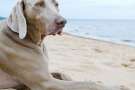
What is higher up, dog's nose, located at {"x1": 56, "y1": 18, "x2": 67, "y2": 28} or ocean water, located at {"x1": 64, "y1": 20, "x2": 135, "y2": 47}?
dog's nose, located at {"x1": 56, "y1": 18, "x2": 67, "y2": 28}

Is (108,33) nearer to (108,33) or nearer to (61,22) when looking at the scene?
(108,33)

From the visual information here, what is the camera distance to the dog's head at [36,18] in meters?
2.82

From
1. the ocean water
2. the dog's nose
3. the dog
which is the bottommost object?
the ocean water

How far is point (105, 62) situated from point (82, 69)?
1045 mm

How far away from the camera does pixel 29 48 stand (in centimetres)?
304

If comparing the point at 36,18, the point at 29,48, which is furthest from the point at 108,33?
the point at 36,18

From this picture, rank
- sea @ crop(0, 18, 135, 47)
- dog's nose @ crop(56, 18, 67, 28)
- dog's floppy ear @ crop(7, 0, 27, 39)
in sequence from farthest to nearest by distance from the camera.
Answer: sea @ crop(0, 18, 135, 47)
dog's floppy ear @ crop(7, 0, 27, 39)
dog's nose @ crop(56, 18, 67, 28)

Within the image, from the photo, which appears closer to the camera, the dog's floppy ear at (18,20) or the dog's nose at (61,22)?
the dog's nose at (61,22)

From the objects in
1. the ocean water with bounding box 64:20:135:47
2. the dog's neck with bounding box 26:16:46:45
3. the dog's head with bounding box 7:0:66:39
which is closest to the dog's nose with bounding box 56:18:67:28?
the dog's head with bounding box 7:0:66:39

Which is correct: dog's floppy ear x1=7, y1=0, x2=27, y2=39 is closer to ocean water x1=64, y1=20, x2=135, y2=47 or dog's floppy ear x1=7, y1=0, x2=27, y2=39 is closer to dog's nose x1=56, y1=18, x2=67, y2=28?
dog's nose x1=56, y1=18, x2=67, y2=28

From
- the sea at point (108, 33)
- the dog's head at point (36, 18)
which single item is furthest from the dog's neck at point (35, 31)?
the sea at point (108, 33)

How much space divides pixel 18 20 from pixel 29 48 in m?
0.27

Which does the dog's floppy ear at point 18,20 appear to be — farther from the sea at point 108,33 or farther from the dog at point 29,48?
the sea at point 108,33

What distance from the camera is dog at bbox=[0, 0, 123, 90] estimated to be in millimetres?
2885
